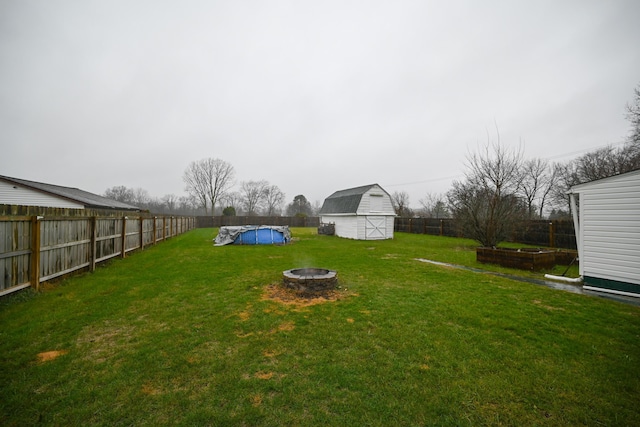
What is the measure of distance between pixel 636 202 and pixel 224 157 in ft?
172

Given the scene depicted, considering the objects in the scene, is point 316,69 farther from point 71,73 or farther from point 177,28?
point 71,73

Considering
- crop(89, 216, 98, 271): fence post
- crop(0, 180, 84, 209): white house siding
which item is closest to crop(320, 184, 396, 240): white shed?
crop(89, 216, 98, 271): fence post

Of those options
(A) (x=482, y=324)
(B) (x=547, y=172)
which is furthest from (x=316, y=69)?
(B) (x=547, y=172)

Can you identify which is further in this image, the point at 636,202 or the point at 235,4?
the point at 235,4

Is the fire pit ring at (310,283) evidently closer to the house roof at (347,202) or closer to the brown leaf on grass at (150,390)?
the brown leaf on grass at (150,390)

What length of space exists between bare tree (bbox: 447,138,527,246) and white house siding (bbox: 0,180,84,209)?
917 inches

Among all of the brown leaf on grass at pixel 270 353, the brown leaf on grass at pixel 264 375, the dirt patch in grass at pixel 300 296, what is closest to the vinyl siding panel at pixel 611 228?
the dirt patch in grass at pixel 300 296

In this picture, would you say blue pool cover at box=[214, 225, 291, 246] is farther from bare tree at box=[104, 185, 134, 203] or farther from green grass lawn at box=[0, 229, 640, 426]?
bare tree at box=[104, 185, 134, 203]

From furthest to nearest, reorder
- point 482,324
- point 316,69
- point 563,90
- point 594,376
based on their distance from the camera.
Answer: point 316,69, point 563,90, point 482,324, point 594,376

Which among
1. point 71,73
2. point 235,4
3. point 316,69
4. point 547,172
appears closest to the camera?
point 71,73

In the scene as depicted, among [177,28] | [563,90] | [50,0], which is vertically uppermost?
[177,28]

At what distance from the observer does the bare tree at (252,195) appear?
5941 cm

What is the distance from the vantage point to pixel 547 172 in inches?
1247

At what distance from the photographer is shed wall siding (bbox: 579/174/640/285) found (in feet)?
20.2
